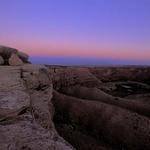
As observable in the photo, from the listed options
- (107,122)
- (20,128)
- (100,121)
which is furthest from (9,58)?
(20,128)

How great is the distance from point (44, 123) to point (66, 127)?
5.86 feet

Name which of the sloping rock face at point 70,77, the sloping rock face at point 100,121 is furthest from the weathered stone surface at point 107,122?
the sloping rock face at point 70,77

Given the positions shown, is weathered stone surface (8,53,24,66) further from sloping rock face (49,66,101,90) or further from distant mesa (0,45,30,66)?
sloping rock face (49,66,101,90)

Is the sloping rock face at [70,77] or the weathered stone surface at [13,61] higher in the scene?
the weathered stone surface at [13,61]

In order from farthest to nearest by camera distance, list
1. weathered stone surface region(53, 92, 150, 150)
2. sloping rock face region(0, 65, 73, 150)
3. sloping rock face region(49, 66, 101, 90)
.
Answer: sloping rock face region(49, 66, 101, 90), weathered stone surface region(53, 92, 150, 150), sloping rock face region(0, 65, 73, 150)

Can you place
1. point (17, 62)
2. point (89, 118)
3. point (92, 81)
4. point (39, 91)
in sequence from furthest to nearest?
point (92, 81) → point (17, 62) → point (89, 118) → point (39, 91)

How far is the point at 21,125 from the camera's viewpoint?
1.48m

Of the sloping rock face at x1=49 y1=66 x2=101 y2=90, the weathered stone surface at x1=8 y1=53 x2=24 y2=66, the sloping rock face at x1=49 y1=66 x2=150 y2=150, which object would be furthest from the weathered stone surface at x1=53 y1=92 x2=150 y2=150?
the sloping rock face at x1=49 y1=66 x2=101 y2=90

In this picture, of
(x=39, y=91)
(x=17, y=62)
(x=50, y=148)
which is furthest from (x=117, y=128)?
(x=50, y=148)

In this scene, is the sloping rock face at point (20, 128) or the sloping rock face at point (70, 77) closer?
the sloping rock face at point (20, 128)

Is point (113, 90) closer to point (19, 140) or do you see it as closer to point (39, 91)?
point (39, 91)

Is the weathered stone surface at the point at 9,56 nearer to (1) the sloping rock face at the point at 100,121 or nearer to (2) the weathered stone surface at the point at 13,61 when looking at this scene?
(2) the weathered stone surface at the point at 13,61

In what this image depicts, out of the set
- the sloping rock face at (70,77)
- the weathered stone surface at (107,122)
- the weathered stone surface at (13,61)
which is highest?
the weathered stone surface at (13,61)

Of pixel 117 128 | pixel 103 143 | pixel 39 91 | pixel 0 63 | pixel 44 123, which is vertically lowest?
pixel 103 143
